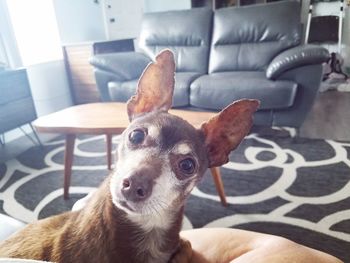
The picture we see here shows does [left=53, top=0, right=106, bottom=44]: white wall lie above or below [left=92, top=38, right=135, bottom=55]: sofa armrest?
above

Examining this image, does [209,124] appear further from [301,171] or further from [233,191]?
[301,171]

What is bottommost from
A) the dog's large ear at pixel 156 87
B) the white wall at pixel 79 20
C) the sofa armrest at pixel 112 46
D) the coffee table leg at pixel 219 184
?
the coffee table leg at pixel 219 184

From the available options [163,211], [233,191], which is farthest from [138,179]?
[233,191]

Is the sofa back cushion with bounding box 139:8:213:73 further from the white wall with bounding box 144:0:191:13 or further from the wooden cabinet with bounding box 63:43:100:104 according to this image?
the white wall with bounding box 144:0:191:13

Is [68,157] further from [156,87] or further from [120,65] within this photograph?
[120,65]

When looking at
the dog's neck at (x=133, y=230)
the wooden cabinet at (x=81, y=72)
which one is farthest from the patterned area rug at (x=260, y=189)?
the wooden cabinet at (x=81, y=72)

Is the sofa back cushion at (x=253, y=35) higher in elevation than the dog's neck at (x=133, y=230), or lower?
higher

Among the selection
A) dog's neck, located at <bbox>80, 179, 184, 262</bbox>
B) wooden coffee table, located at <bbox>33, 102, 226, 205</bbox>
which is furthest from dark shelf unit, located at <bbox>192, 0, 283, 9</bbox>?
dog's neck, located at <bbox>80, 179, 184, 262</bbox>

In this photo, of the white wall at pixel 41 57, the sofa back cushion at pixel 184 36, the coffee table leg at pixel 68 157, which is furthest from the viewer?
the white wall at pixel 41 57

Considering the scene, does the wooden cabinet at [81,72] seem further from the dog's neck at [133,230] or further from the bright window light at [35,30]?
the dog's neck at [133,230]
